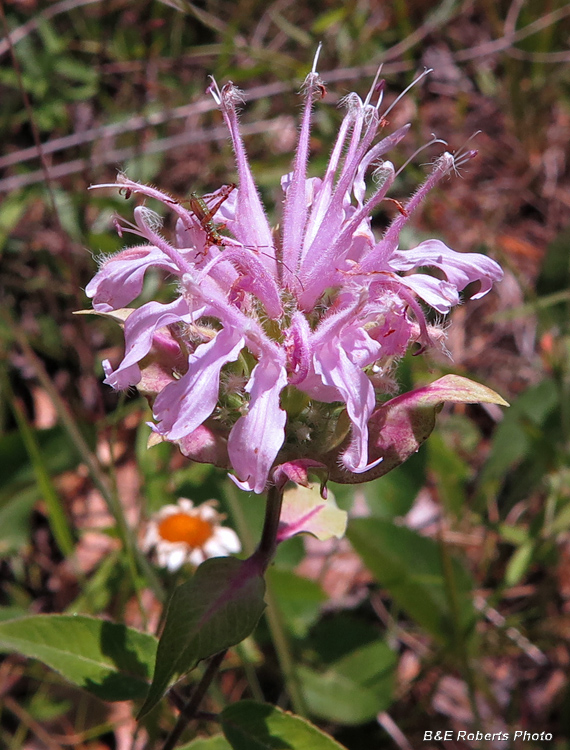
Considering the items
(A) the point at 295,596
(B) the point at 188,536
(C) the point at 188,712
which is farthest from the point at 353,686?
(C) the point at 188,712

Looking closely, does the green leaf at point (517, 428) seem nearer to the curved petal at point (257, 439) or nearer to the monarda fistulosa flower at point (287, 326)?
the monarda fistulosa flower at point (287, 326)

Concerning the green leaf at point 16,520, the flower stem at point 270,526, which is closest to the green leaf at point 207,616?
the flower stem at point 270,526

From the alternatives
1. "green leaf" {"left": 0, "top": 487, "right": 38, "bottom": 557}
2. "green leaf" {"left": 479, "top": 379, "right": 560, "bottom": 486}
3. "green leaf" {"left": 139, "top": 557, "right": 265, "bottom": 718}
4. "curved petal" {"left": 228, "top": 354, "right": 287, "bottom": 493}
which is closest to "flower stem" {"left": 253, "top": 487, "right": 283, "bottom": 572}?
"green leaf" {"left": 139, "top": 557, "right": 265, "bottom": 718}

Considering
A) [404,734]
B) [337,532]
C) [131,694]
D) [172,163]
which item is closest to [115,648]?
[131,694]

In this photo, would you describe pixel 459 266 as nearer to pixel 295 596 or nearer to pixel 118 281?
pixel 118 281

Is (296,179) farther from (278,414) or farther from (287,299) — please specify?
(278,414)

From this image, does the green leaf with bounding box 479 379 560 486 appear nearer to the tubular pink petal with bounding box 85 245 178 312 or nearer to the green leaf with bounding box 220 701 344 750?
the green leaf with bounding box 220 701 344 750
